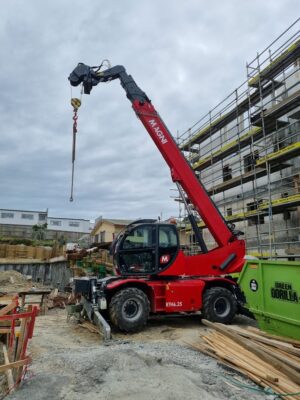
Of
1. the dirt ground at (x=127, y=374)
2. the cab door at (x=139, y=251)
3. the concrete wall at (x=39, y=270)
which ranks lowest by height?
the dirt ground at (x=127, y=374)

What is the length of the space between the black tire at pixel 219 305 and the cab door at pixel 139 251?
5.65 ft

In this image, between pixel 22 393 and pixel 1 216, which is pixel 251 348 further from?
pixel 1 216

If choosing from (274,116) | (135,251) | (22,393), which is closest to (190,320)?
(135,251)

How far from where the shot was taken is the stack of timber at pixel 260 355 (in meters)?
4.85

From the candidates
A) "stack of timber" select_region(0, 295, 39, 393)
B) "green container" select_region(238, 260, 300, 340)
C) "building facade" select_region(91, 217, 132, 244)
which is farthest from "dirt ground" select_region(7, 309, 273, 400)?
"building facade" select_region(91, 217, 132, 244)

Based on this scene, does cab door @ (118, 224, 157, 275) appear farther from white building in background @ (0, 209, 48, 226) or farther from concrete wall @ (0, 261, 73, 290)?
white building in background @ (0, 209, 48, 226)

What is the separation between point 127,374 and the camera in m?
5.29

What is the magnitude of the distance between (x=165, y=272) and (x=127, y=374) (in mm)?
4540

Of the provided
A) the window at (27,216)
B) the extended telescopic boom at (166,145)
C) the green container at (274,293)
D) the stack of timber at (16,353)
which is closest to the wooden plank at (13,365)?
the stack of timber at (16,353)

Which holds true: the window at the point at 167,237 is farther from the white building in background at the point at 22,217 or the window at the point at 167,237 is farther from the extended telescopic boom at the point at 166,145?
the white building in background at the point at 22,217

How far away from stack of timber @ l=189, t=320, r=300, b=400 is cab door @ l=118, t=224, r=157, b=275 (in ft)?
9.58

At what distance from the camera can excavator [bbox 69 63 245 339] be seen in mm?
8977

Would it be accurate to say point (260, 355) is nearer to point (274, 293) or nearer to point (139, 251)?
point (274, 293)

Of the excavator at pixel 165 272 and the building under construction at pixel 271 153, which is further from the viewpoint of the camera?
the building under construction at pixel 271 153
